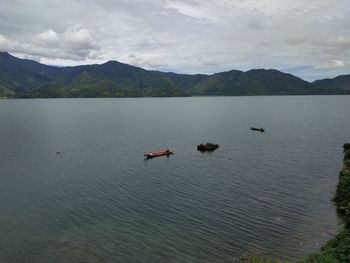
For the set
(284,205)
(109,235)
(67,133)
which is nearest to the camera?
(109,235)

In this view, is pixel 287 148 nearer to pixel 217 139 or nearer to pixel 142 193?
pixel 217 139

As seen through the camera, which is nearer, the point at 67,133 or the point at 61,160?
the point at 61,160

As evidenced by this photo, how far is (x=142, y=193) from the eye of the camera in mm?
54000

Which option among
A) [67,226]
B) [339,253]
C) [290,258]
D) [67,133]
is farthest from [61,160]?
[339,253]

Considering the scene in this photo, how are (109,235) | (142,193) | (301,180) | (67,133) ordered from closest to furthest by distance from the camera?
(109,235) → (142,193) → (301,180) → (67,133)

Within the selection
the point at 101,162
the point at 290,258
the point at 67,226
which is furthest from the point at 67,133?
the point at 290,258

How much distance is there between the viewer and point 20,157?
83.7 meters

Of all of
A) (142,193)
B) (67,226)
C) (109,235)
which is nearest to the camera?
(109,235)

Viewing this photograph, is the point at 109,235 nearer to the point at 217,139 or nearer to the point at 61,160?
the point at 61,160

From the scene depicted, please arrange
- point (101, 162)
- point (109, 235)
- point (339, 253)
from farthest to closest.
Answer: point (101, 162) → point (109, 235) → point (339, 253)

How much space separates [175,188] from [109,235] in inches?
808

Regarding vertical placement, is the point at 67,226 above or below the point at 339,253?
below

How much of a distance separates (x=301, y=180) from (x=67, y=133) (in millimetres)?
99479

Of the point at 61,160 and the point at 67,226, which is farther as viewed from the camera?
the point at 61,160
